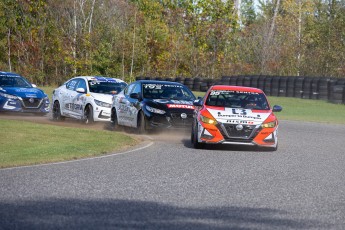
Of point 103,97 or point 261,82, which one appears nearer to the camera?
point 103,97

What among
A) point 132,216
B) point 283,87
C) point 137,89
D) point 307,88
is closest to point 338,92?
point 307,88

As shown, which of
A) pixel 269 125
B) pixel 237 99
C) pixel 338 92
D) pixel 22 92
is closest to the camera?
pixel 269 125

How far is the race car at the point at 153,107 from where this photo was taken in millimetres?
22094

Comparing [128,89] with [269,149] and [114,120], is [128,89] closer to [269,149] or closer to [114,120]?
[114,120]

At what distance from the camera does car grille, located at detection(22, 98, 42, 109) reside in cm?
2875

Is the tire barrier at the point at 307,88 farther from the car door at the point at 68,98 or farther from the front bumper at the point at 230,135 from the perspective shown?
the front bumper at the point at 230,135

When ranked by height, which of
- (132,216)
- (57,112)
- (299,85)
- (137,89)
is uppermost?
(137,89)

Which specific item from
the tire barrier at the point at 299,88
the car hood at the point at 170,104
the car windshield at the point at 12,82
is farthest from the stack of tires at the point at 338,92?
the car hood at the point at 170,104

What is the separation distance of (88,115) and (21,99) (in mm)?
3640

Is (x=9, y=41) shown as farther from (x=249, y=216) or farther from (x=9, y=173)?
(x=249, y=216)

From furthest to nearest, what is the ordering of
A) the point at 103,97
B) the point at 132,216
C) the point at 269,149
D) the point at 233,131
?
1. the point at 103,97
2. the point at 269,149
3. the point at 233,131
4. the point at 132,216

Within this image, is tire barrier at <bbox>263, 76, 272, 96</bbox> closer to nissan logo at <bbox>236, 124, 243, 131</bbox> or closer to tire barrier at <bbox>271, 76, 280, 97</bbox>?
tire barrier at <bbox>271, 76, 280, 97</bbox>

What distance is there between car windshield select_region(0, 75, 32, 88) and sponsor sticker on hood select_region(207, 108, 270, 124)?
Result: 1219 cm

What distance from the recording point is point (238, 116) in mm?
18891
